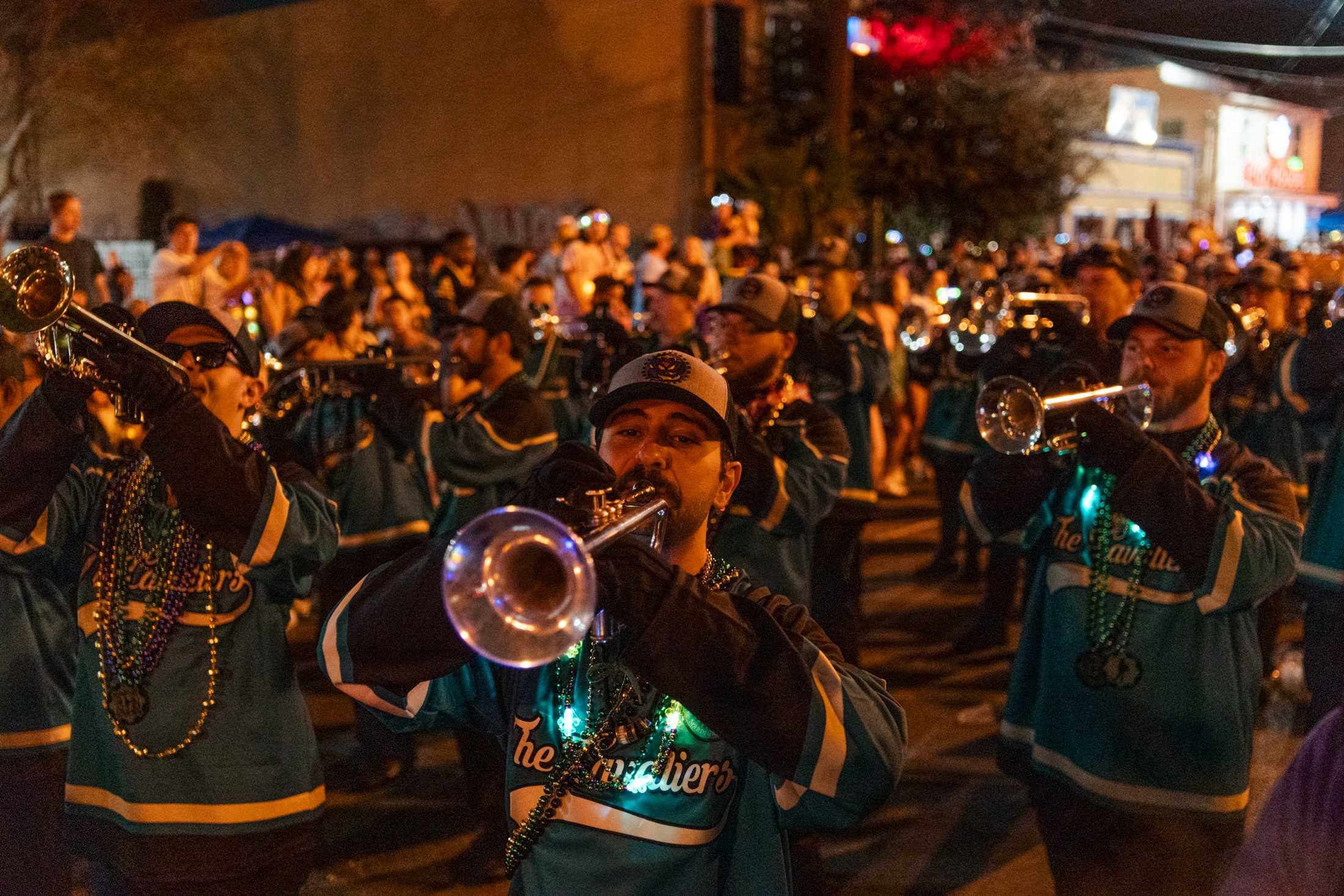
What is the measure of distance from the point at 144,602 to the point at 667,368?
1773mm

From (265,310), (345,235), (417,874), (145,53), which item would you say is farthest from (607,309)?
(145,53)

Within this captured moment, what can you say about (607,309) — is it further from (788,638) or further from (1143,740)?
(788,638)

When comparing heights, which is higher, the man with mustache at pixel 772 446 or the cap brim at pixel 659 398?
the cap brim at pixel 659 398

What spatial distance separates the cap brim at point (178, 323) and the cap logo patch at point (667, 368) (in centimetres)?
161

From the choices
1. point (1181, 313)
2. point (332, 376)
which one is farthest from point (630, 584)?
point (332, 376)

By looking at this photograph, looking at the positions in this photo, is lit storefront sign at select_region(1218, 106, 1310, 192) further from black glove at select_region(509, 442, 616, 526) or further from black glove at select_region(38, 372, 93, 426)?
black glove at select_region(509, 442, 616, 526)

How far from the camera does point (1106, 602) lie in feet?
13.2

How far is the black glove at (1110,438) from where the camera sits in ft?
11.6

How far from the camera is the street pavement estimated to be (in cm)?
534

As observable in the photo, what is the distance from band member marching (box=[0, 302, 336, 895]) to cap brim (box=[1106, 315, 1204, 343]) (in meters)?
2.42

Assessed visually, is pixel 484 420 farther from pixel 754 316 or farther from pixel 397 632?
pixel 397 632

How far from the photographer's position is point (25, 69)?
24.4m

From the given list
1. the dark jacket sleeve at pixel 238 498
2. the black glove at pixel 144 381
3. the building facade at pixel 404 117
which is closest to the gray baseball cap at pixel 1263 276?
the dark jacket sleeve at pixel 238 498

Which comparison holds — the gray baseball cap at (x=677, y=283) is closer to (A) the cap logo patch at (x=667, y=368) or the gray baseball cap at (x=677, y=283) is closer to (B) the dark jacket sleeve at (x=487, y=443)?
(B) the dark jacket sleeve at (x=487, y=443)
